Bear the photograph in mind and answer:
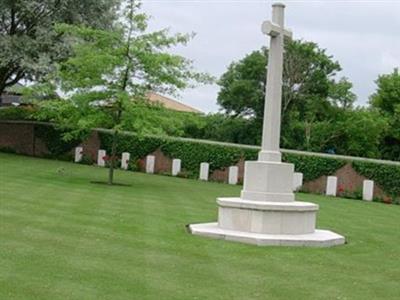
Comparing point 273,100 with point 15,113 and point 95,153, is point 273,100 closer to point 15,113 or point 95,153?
point 95,153

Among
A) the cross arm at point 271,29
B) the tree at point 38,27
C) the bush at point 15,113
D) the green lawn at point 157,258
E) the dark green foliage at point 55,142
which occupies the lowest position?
the green lawn at point 157,258

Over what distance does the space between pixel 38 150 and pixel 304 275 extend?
2656cm

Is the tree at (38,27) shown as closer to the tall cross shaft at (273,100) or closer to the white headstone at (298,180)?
the white headstone at (298,180)

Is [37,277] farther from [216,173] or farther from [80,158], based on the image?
[80,158]

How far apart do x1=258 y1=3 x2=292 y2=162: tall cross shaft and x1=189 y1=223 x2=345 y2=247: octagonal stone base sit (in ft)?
4.90

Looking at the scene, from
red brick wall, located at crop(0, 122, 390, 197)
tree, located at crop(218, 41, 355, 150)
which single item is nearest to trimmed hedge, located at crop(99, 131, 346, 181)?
red brick wall, located at crop(0, 122, 390, 197)

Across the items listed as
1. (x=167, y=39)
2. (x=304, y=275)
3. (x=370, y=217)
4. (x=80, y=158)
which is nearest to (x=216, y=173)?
(x=80, y=158)

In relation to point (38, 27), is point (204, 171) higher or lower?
lower

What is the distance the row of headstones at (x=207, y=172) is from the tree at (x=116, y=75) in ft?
22.3

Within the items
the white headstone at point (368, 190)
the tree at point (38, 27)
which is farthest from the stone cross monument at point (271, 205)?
the tree at point (38, 27)

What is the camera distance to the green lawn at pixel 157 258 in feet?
25.5

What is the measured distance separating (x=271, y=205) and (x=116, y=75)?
11616 millimetres

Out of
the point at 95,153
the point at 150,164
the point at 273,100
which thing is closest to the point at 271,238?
the point at 273,100

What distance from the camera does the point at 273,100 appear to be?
12.8m
